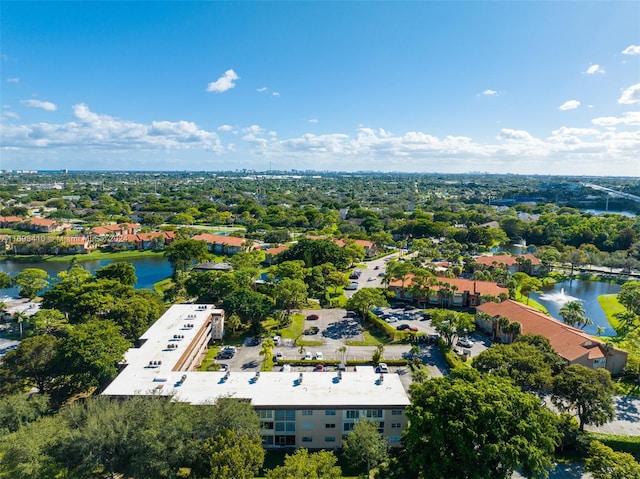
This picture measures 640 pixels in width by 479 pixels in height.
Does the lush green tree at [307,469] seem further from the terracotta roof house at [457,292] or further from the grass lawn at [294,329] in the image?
the terracotta roof house at [457,292]

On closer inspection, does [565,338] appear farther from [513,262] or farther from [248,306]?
[513,262]

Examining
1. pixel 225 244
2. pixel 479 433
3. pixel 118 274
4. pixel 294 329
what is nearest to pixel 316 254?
pixel 294 329

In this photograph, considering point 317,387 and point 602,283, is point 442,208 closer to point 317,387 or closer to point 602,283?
point 602,283

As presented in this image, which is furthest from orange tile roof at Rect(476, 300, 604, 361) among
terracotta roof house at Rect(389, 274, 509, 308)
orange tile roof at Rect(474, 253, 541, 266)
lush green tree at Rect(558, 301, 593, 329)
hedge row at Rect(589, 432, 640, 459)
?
orange tile roof at Rect(474, 253, 541, 266)

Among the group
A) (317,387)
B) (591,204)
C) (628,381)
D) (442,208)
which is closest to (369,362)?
(317,387)

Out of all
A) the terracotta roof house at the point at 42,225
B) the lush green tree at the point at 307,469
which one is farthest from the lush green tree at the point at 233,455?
the terracotta roof house at the point at 42,225
